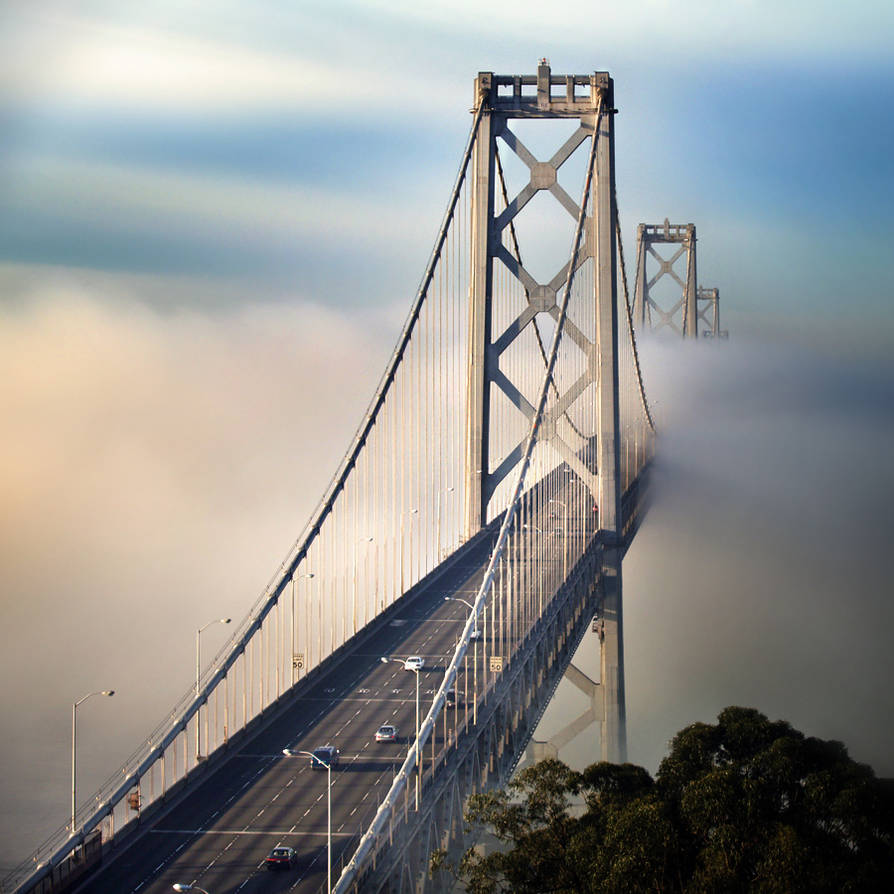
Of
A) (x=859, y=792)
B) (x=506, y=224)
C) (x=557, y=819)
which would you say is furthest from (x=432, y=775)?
(x=506, y=224)

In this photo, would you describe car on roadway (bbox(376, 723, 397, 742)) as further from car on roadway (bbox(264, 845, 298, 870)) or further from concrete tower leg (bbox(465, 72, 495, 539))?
concrete tower leg (bbox(465, 72, 495, 539))

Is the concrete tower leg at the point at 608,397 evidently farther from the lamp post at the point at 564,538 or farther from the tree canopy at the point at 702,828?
the tree canopy at the point at 702,828

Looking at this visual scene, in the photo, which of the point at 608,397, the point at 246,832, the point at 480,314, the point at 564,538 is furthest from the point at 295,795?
the point at 608,397

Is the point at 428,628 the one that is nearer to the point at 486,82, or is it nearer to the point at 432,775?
the point at 432,775

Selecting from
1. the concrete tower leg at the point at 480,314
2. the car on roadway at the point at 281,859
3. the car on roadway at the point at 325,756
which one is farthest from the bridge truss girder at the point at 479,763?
the concrete tower leg at the point at 480,314

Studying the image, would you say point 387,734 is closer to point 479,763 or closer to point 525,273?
point 479,763
